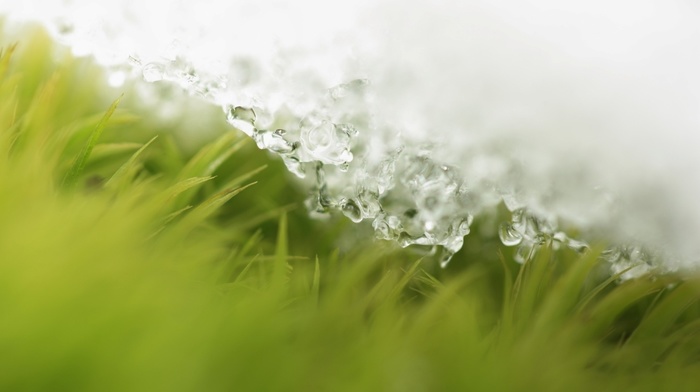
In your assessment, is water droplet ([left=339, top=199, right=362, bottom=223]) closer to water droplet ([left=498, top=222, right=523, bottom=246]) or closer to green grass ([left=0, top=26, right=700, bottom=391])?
green grass ([left=0, top=26, right=700, bottom=391])

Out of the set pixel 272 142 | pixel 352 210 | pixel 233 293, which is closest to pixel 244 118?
pixel 272 142

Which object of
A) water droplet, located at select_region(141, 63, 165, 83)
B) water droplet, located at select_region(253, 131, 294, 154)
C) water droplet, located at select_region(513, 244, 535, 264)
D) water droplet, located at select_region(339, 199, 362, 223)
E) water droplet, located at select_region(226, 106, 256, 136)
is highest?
water droplet, located at select_region(141, 63, 165, 83)

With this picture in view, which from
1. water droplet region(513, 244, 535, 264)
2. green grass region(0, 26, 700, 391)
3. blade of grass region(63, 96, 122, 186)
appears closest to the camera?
green grass region(0, 26, 700, 391)

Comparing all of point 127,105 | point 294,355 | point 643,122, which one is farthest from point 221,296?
point 643,122

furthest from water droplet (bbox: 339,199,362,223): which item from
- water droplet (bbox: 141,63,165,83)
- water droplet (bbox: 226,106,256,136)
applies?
water droplet (bbox: 141,63,165,83)

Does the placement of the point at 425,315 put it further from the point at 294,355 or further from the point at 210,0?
the point at 210,0

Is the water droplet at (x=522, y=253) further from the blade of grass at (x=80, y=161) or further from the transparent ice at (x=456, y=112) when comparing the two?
the blade of grass at (x=80, y=161)

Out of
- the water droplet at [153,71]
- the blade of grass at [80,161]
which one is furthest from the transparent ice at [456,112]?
the blade of grass at [80,161]
